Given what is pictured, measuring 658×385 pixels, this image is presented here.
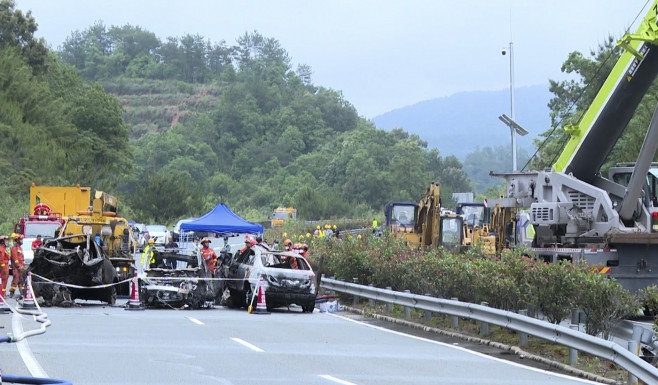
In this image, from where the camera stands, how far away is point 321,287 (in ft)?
106

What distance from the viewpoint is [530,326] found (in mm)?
18031

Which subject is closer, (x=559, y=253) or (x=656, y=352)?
(x=656, y=352)

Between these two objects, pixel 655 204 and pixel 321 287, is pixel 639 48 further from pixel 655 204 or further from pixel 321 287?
pixel 321 287

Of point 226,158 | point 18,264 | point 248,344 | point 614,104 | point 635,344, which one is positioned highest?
point 226,158

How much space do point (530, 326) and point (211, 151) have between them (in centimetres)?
15835

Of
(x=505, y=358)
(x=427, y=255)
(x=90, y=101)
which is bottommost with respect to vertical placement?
(x=505, y=358)

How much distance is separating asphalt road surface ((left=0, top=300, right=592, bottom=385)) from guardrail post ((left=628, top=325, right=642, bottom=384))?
0.67 metres

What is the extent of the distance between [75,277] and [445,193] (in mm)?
97432

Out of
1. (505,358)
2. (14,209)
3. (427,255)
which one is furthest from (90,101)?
(505,358)

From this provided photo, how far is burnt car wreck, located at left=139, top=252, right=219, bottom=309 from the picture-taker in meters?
27.7

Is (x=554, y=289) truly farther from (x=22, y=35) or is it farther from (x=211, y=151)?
(x=211, y=151)

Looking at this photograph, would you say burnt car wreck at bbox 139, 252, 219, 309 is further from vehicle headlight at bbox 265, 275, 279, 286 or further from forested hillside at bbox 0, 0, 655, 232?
forested hillside at bbox 0, 0, 655, 232

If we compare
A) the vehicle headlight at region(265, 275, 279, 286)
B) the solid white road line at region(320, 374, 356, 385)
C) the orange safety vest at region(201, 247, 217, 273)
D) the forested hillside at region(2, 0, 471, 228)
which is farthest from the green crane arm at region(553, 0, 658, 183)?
the forested hillside at region(2, 0, 471, 228)

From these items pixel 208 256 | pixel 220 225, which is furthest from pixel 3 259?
pixel 220 225
